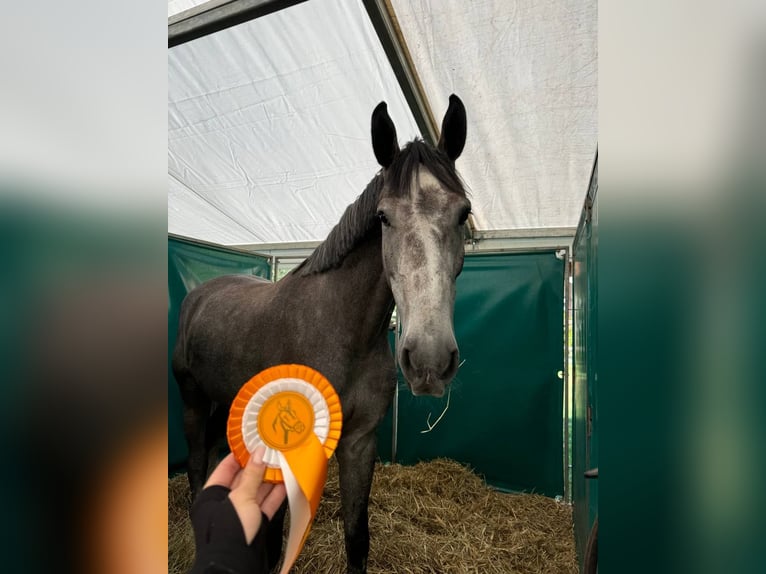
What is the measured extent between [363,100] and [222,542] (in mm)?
2206

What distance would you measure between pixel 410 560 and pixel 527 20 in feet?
8.47

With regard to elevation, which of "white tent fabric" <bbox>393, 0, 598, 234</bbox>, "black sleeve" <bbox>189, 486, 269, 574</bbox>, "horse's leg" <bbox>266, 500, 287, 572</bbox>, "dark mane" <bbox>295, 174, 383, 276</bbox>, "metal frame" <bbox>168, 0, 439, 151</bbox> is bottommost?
"horse's leg" <bbox>266, 500, 287, 572</bbox>

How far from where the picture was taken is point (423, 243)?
1.09 m

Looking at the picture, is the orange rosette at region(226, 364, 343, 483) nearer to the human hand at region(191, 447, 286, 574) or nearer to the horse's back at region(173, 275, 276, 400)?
the human hand at region(191, 447, 286, 574)

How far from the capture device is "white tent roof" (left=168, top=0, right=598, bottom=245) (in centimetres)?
167

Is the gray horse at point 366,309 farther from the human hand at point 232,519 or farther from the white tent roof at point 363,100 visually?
the white tent roof at point 363,100

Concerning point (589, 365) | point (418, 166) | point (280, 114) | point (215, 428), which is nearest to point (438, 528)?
point (215, 428)

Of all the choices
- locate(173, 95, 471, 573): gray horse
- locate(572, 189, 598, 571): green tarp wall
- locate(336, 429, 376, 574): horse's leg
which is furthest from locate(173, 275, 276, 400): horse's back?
locate(572, 189, 598, 571): green tarp wall

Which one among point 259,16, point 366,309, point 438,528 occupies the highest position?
point 259,16

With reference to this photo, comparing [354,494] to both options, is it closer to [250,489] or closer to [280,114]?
[250,489]

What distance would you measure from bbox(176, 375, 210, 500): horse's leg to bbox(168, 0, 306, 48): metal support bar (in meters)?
1.75
